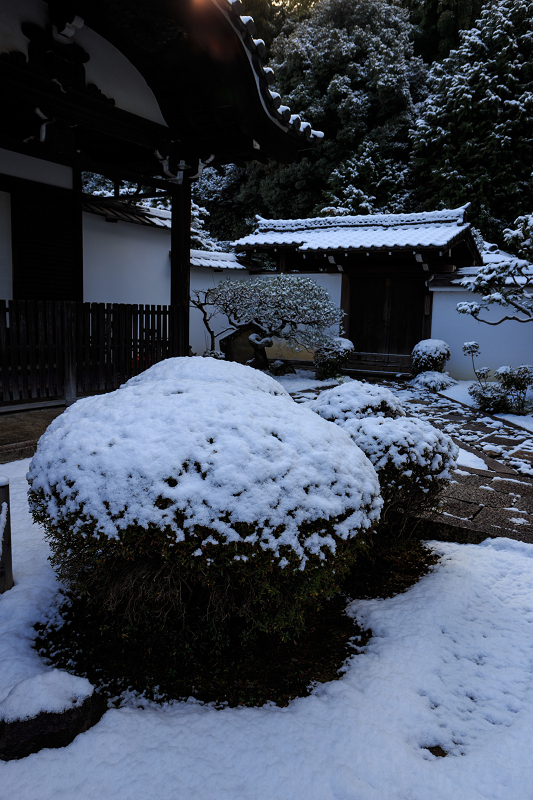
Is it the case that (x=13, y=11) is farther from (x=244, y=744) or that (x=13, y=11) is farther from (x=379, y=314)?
(x=379, y=314)

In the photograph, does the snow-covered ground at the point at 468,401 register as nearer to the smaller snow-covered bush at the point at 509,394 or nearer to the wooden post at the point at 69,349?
the smaller snow-covered bush at the point at 509,394

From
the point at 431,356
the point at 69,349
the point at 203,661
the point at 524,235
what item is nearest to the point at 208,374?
the point at 203,661

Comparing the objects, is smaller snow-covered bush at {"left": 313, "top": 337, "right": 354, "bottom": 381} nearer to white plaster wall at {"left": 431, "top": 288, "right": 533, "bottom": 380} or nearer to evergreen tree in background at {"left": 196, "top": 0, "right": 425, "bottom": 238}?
white plaster wall at {"left": 431, "top": 288, "right": 533, "bottom": 380}

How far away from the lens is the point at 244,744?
1.88m

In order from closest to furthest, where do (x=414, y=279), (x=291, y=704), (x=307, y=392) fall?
1. (x=291, y=704)
2. (x=307, y=392)
3. (x=414, y=279)

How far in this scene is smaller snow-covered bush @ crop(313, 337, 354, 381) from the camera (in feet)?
39.5

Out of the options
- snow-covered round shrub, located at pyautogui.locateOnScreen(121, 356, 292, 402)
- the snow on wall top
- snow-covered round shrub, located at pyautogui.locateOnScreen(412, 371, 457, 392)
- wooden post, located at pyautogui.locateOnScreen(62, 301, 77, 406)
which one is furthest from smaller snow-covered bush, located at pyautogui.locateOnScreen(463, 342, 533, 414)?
wooden post, located at pyautogui.locateOnScreen(62, 301, 77, 406)

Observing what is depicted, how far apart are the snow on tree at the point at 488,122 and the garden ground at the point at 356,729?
20.7 metres

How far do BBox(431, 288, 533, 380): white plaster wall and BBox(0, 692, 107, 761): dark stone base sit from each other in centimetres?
1308

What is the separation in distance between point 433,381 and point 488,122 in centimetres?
1481

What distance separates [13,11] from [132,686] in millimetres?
5801

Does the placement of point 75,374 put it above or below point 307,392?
above

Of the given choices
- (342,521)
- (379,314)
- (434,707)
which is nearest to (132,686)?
(342,521)

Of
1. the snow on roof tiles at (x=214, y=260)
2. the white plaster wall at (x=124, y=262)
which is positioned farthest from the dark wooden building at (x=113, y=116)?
the snow on roof tiles at (x=214, y=260)
